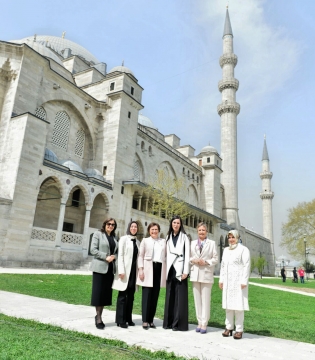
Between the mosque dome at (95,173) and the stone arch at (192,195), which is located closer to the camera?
the mosque dome at (95,173)

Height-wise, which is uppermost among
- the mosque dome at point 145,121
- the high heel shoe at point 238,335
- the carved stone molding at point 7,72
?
the mosque dome at point 145,121

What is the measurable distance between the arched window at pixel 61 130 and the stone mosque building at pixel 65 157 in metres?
0.07

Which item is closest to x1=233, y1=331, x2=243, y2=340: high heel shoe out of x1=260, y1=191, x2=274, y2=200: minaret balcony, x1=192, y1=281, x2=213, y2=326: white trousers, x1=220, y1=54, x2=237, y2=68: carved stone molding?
x1=192, y1=281, x2=213, y2=326: white trousers

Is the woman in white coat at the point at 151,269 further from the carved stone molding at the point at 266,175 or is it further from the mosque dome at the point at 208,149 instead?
the carved stone molding at the point at 266,175

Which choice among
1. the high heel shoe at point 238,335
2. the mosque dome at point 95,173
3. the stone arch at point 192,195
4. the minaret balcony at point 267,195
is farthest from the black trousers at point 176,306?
the minaret balcony at point 267,195

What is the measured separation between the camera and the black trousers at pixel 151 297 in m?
4.27

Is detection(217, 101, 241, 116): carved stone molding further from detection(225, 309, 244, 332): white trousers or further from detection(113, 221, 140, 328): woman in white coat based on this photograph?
detection(225, 309, 244, 332): white trousers

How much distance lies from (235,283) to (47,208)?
16.8 m

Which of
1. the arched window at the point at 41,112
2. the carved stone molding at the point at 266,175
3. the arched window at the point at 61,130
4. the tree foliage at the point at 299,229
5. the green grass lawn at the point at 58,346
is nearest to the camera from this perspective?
the green grass lawn at the point at 58,346

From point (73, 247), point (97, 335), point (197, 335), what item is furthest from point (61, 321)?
point (73, 247)

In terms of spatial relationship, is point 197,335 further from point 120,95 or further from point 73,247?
point 120,95

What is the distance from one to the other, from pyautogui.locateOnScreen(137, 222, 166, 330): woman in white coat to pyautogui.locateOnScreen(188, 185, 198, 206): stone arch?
31.5 meters

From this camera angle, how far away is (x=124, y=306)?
4305 mm

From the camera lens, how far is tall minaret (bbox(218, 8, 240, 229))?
3975 centimetres
